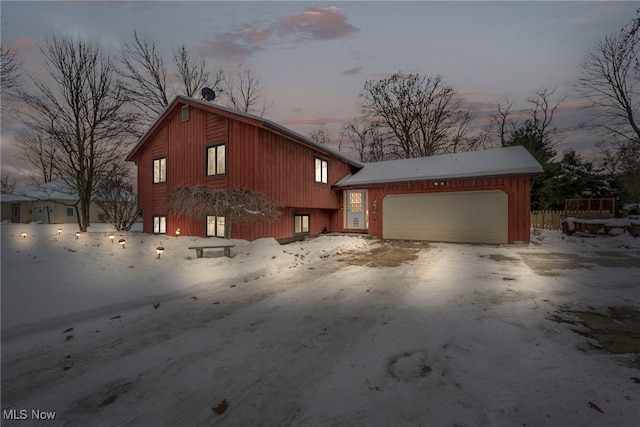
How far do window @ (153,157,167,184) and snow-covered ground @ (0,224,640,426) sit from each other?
1026cm

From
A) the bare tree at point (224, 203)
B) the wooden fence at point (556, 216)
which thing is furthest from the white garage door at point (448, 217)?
the bare tree at point (224, 203)

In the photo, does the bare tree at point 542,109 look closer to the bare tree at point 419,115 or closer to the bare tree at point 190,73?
the bare tree at point 419,115

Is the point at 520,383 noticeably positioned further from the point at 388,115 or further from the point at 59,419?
the point at 388,115

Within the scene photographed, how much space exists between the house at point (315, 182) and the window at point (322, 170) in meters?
0.06

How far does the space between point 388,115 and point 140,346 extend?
31424 millimetres

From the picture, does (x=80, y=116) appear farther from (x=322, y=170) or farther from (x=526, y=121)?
(x=526, y=121)

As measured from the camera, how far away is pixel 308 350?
10.9 feet

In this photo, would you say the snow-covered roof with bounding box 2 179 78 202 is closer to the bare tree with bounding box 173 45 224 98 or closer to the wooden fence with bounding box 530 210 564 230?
the bare tree with bounding box 173 45 224 98

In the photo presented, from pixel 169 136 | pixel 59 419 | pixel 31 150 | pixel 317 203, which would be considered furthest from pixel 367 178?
pixel 31 150

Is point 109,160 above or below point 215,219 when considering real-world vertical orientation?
above

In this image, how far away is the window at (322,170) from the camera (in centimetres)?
1666

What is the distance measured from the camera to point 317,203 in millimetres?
16281

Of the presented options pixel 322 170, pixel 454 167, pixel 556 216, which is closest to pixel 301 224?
pixel 322 170

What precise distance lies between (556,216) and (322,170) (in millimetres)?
18290
